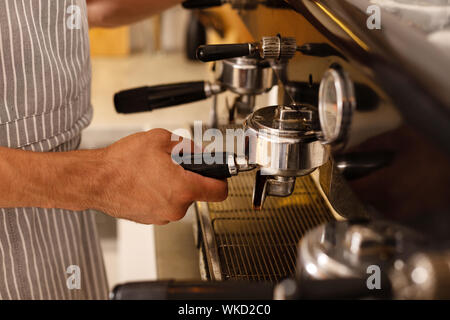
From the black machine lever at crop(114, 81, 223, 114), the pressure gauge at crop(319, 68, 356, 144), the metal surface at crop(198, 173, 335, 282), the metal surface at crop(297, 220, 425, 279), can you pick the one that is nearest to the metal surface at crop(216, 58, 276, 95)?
the black machine lever at crop(114, 81, 223, 114)

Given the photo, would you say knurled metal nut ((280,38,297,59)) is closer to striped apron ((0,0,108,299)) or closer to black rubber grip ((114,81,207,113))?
black rubber grip ((114,81,207,113))

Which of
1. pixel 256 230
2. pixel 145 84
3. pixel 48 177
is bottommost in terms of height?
pixel 145 84

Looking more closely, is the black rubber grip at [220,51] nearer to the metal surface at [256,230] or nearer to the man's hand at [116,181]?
the man's hand at [116,181]

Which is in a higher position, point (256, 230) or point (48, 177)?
point (48, 177)

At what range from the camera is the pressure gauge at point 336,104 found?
0.34m

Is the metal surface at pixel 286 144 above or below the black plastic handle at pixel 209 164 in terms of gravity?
above

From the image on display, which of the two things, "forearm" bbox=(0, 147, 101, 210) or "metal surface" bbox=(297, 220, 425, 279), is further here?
"forearm" bbox=(0, 147, 101, 210)

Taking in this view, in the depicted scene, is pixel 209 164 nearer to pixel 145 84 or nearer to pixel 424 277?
pixel 424 277

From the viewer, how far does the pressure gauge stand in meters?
0.34

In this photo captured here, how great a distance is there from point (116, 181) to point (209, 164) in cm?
10

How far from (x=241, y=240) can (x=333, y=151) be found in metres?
0.27

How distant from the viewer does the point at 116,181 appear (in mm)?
515

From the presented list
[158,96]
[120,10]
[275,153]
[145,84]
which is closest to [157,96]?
[158,96]

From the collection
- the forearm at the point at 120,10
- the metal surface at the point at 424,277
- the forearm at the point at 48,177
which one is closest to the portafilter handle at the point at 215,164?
the forearm at the point at 48,177
